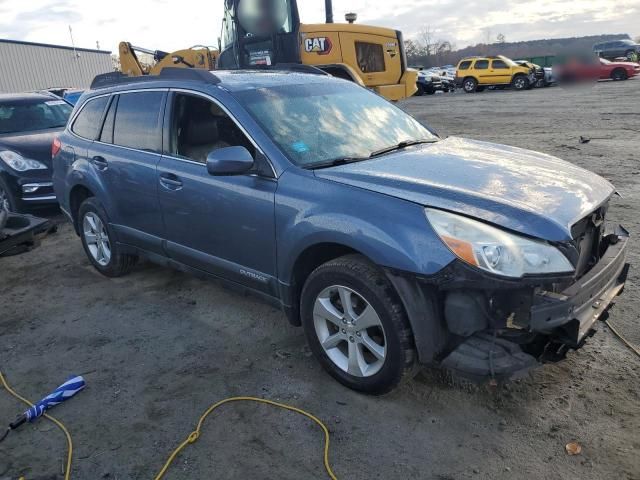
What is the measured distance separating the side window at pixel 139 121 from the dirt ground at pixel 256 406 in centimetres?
133

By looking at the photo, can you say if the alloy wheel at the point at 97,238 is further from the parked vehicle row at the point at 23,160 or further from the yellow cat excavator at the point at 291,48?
the yellow cat excavator at the point at 291,48

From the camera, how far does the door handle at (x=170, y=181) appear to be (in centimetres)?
409

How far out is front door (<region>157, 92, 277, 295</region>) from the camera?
3.57m

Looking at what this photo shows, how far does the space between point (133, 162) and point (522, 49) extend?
4331cm

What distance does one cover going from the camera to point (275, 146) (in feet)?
11.6

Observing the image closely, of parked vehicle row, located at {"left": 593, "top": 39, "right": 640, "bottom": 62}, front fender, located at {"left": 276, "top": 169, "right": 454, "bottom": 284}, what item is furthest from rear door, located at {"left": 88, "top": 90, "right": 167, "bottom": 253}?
parked vehicle row, located at {"left": 593, "top": 39, "right": 640, "bottom": 62}

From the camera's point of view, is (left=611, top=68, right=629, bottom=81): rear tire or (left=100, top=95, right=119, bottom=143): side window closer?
(left=100, top=95, right=119, bottom=143): side window

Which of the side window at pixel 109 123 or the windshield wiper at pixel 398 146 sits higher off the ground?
the side window at pixel 109 123

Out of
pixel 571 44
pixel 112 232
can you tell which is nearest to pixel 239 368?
pixel 112 232

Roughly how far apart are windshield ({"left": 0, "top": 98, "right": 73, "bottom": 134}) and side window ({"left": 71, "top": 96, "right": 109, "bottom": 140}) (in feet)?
11.4

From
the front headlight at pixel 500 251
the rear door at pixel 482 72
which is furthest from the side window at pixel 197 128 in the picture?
the rear door at pixel 482 72

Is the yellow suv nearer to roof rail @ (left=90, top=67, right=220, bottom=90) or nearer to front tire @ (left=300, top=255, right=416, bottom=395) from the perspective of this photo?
roof rail @ (left=90, top=67, right=220, bottom=90)

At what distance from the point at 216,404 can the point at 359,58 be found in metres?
9.93

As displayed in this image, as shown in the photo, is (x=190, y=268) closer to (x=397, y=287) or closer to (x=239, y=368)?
(x=239, y=368)
